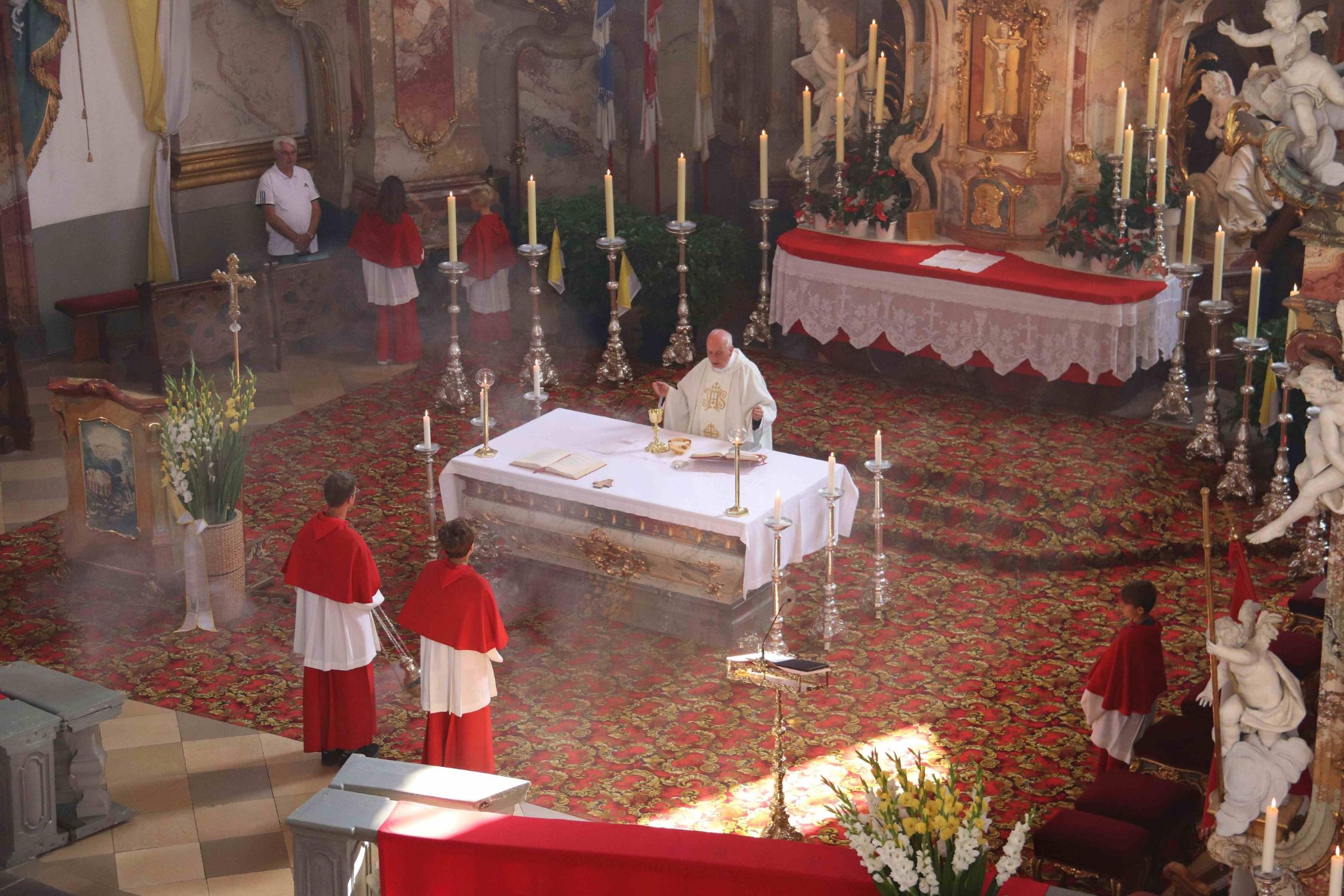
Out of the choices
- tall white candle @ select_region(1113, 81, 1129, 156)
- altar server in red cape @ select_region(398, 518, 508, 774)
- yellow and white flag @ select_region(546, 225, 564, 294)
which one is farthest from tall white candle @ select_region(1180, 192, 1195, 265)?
altar server in red cape @ select_region(398, 518, 508, 774)

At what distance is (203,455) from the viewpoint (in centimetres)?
978

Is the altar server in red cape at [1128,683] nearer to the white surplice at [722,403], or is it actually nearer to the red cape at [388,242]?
the white surplice at [722,403]

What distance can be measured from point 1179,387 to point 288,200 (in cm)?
744

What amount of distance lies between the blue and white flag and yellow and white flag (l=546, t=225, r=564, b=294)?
2.35 m

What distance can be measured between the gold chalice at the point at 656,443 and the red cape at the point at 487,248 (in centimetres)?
411

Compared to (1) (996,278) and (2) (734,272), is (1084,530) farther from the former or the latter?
(2) (734,272)

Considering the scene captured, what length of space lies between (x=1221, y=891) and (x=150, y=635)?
601 cm

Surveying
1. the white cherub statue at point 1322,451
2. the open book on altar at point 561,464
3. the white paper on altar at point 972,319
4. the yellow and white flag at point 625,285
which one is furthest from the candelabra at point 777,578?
the yellow and white flag at point 625,285

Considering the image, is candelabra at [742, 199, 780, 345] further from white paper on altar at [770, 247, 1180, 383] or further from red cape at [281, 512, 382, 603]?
red cape at [281, 512, 382, 603]

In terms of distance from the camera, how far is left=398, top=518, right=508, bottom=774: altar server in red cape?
7770mm

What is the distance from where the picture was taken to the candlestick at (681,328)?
13.1 m

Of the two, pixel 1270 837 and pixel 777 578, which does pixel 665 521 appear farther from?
pixel 1270 837

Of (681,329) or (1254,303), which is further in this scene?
(681,329)

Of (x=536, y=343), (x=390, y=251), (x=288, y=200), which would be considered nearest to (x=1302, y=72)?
(x=536, y=343)
